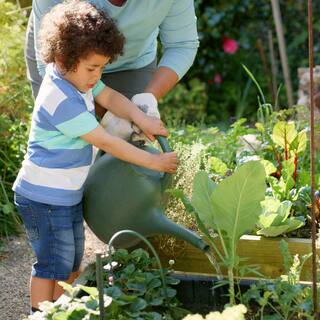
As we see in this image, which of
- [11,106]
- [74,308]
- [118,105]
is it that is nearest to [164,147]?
[118,105]

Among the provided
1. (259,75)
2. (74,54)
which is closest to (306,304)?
(74,54)

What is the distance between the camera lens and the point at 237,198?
7.54 feet

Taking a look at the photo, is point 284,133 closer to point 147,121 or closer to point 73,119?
point 147,121

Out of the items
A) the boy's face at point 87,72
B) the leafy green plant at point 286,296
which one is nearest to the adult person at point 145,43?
the boy's face at point 87,72

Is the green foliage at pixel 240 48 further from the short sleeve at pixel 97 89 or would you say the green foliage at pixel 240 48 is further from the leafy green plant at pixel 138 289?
the leafy green plant at pixel 138 289

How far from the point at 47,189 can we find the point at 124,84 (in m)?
0.67

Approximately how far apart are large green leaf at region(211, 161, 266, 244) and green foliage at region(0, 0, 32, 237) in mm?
1743

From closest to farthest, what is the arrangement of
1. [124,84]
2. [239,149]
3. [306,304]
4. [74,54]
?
1. [306,304]
2. [74,54]
3. [124,84]
4. [239,149]

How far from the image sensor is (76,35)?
2506 millimetres

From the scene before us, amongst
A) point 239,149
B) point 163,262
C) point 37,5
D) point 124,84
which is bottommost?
point 163,262

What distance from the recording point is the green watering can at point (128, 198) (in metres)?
2.50

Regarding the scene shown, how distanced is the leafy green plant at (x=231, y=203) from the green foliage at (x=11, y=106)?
1688 mm

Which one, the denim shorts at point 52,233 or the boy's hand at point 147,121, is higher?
the boy's hand at point 147,121

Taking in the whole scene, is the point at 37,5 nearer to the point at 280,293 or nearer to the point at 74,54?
the point at 74,54
